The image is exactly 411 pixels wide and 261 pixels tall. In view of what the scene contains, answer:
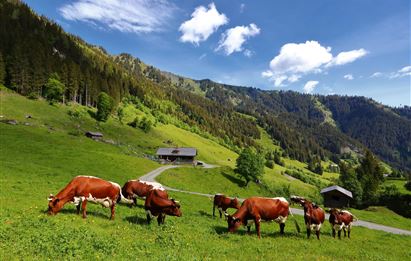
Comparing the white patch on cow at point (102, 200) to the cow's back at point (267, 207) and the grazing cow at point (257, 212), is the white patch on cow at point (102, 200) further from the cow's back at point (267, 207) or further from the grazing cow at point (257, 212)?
the cow's back at point (267, 207)

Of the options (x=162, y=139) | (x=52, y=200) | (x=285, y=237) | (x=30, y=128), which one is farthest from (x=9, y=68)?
(x=285, y=237)

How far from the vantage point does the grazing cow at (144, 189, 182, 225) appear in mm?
19656

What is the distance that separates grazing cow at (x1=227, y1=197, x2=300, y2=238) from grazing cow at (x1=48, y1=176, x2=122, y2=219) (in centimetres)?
816

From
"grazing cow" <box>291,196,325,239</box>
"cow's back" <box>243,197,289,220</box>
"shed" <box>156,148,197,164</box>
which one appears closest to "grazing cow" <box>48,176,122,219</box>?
"cow's back" <box>243,197,289,220</box>

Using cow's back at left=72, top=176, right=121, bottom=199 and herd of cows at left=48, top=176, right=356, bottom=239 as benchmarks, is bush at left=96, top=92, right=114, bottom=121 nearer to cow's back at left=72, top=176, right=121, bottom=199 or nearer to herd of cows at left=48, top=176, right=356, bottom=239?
herd of cows at left=48, top=176, right=356, bottom=239

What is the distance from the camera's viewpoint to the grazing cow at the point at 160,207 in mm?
19656

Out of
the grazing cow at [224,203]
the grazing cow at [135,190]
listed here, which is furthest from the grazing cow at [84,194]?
the grazing cow at [224,203]

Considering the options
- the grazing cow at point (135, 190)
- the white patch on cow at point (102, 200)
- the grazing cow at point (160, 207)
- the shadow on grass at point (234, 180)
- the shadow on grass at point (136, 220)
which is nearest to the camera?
the white patch on cow at point (102, 200)

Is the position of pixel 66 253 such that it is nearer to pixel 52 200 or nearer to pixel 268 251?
pixel 52 200

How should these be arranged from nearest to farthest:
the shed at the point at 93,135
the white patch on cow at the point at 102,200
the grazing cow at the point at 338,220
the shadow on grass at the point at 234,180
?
the white patch on cow at the point at 102,200
the grazing cow at the point at 338,220
the shadow on grass at the point at 234,180
the shed at the point at 93,135

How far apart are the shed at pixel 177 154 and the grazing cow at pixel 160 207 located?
3688 inches

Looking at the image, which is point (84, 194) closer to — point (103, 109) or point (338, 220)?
point (338, 220)

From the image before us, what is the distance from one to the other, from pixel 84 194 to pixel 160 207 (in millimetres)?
4838

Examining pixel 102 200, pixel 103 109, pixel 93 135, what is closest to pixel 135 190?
pixel 102 200
